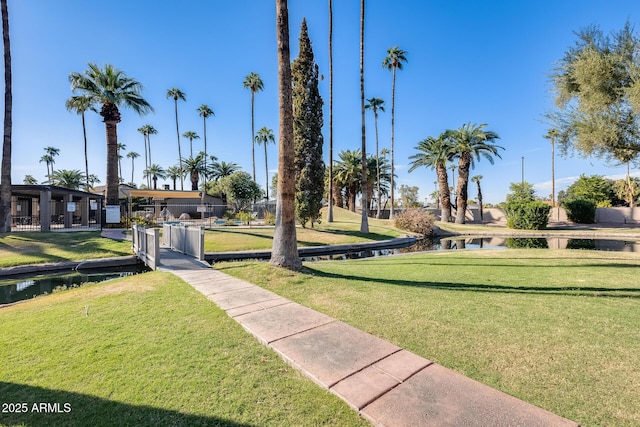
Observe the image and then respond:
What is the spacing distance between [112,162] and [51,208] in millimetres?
10380

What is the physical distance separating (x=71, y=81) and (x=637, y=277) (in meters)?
27.8

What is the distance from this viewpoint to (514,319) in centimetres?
437

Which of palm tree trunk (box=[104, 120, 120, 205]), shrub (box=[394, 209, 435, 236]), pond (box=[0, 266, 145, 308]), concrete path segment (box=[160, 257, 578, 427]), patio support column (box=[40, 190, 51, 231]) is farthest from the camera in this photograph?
shrub (box=[394, 209, 435, 236])

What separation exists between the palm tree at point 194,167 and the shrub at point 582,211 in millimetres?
49779

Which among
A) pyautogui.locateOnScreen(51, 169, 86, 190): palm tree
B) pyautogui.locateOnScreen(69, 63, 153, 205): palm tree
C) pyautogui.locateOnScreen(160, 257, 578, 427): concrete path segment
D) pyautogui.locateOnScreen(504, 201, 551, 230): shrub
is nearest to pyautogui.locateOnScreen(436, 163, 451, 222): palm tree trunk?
pyautogui.locateOnScreen(504, 201, 551, 230): shrub

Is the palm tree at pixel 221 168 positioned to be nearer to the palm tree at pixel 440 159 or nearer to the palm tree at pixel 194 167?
the palm tree at pixel 194 167

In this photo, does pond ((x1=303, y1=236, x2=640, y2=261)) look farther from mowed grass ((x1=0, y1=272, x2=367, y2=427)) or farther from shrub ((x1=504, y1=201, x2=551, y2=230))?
mowed grass ((x1=0, y1=272, x2=367, y2=427))

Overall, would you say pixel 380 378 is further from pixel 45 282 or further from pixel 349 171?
pixel 349 171

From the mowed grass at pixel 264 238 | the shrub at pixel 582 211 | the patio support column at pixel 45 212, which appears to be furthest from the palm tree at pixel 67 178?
the shrub at pixel 582 211

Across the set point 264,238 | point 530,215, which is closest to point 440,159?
point 530,215

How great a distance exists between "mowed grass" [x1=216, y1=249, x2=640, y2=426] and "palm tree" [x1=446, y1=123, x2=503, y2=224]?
81.4 ft

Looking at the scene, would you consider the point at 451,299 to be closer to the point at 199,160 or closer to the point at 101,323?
the point at 101,323

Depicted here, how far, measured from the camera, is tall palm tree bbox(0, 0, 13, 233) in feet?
53.1

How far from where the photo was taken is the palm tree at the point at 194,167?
48594 millimetres
